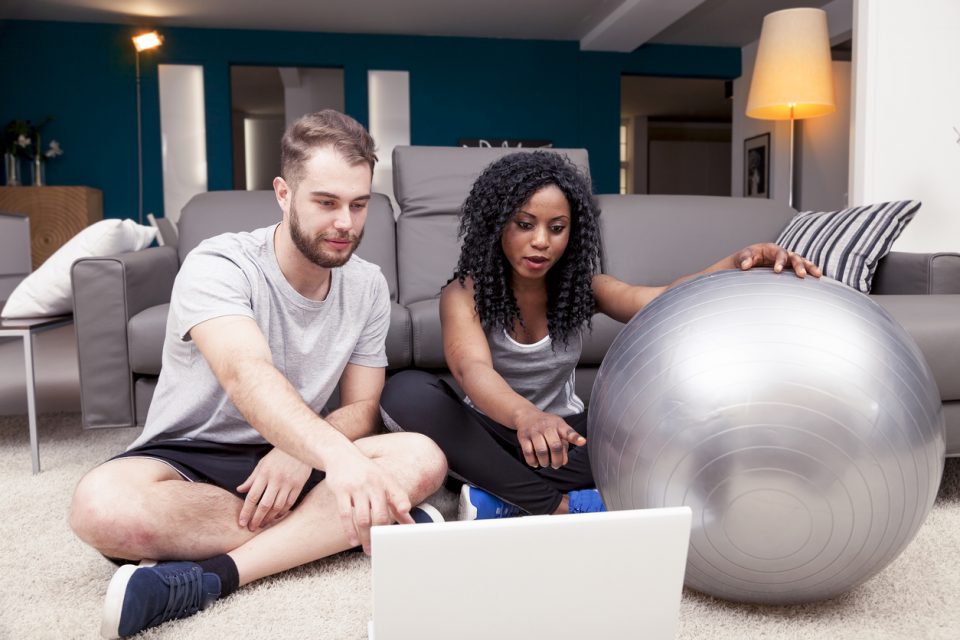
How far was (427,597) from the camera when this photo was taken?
76cm

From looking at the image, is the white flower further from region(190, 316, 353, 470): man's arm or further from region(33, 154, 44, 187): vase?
region(190, 316, 353, 470): man's arm

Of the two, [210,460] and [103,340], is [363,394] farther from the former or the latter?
[103,340]

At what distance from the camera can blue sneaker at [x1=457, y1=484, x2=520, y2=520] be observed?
1391mm

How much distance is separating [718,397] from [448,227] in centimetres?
177

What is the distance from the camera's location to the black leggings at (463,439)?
137cm

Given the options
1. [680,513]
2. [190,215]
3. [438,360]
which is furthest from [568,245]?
[190,215]

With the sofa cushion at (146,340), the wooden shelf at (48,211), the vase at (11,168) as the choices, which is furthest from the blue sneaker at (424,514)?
the vase at (11,168)

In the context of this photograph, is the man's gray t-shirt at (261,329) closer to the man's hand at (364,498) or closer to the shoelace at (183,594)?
the shoelace at (183,594)

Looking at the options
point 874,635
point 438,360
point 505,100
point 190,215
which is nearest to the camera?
point 874,635

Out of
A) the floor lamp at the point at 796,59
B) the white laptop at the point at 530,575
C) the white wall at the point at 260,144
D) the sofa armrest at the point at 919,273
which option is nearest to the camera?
the white laptop at the point at 530,575

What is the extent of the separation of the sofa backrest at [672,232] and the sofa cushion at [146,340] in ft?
4.51

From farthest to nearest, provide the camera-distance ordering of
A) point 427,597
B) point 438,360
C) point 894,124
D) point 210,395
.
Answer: point 894,124 < point 438,360 < point 210,395 < point 427,597

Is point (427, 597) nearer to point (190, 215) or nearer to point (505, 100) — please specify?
point (190, 215)

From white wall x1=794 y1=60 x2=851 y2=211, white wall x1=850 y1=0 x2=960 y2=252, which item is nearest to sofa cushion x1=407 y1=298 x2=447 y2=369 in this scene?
white wall x1=850 y1=0 x2=960 y2=252
